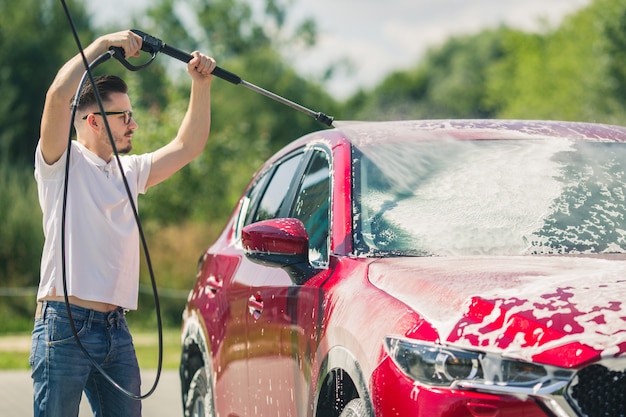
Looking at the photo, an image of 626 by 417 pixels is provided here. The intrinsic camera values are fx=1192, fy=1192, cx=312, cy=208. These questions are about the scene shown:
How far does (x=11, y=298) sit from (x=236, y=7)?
54673 mm

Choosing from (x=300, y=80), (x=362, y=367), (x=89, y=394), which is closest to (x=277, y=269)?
(x=89, y=394)

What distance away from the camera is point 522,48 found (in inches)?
3612

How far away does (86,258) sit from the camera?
4.64 meters

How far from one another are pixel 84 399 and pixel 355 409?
6189 millimetres

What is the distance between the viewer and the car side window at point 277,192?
18.0ft

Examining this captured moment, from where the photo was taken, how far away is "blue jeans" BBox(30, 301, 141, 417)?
454 centimetres

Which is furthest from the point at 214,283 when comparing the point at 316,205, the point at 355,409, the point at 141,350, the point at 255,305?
the point at 141,350

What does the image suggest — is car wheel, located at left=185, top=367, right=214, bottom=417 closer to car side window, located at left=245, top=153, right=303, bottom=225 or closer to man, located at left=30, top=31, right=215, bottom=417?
car side window, located at left=245, top=153, right=303, bottom=225

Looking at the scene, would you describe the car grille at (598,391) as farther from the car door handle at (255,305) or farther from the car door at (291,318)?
the car door handle at (255,305)

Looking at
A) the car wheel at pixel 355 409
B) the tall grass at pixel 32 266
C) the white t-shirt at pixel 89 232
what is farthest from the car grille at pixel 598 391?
the tall grass at pixel 32 266

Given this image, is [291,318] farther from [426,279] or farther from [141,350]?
[141,350]

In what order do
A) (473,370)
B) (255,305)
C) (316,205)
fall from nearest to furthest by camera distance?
1. (473,370)
2. (316,205)
3. (255,305)

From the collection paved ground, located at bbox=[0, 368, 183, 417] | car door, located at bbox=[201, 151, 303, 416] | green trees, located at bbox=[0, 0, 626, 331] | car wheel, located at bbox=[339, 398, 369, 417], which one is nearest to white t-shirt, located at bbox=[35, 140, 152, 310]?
car door, located at bbox=[201, 151, 303, 416]

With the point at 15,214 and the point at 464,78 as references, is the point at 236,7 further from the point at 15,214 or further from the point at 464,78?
the point at 15,214
